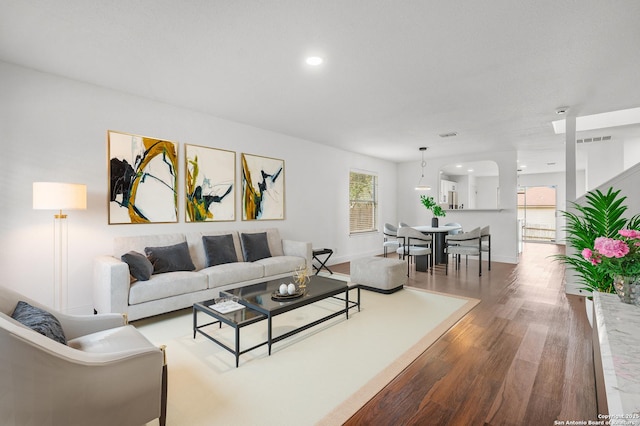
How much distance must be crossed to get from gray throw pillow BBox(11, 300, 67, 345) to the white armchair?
3.7 inches

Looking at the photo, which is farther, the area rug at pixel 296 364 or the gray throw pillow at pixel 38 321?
the area rug at pixel 296 364

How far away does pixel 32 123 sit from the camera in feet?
10.2

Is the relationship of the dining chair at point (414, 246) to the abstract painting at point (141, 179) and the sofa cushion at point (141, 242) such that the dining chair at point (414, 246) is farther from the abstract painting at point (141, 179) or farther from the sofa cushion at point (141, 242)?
the abstract painting at point (141, 179)

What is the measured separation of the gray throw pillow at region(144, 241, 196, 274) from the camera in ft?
11.8

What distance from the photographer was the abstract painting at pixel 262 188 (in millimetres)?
5016

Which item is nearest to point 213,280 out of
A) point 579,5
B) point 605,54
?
point 579,5

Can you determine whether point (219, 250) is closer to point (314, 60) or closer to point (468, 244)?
point (314, 60)

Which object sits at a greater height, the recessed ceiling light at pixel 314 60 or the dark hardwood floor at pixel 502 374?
the recessed ceiling light at pixel 314 60

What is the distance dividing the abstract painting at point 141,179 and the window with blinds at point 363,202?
4.32 metres

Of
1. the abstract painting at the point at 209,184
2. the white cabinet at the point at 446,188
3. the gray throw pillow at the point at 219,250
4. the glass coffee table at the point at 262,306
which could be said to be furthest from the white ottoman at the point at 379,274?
the white cabinet at the point at 446,188

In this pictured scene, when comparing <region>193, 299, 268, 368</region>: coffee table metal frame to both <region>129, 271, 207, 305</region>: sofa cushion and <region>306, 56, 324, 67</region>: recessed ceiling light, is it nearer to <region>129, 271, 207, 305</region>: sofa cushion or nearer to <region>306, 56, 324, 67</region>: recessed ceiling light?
<region>129, 271, 207, 305</region>: sofa cushion

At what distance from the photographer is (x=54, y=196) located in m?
2.83

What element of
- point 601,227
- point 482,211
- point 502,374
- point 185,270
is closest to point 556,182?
point 482,211

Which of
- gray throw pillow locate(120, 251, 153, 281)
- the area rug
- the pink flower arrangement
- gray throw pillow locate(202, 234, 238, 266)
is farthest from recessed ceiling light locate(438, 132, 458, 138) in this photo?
gray throw pillow locate(120, 251, 153, 281)
